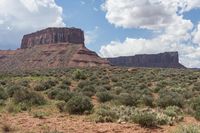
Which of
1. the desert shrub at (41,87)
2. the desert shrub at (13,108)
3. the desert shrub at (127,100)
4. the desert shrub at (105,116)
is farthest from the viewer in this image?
the desert shrub at (41,87)

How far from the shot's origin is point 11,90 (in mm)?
23188

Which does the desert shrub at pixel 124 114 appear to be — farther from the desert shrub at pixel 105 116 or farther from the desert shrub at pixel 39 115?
the desert shrub at pixel 39 115

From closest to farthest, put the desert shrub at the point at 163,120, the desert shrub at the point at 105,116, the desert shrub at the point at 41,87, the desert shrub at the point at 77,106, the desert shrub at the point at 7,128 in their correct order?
the desert shrub at the point at 7,128 → the desert shrub at the point at 163,120 → the desert shrub at the point at 105,116 → the desert shrub at the point at 77,106 → the desert shrub at the point at 41,87

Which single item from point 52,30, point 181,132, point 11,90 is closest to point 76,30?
point 52,30

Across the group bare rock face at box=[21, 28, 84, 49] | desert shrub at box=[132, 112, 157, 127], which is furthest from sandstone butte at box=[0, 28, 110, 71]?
desert shrub at box=[132, 112, 157, 127]

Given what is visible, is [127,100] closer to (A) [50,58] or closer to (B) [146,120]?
(B) [146,120]

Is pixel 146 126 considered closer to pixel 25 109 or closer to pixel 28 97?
pixel 25 109

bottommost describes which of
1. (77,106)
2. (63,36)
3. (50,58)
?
(77,106)

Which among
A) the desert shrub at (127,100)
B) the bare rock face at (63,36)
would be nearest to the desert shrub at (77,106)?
the desert shrub at (127,100)

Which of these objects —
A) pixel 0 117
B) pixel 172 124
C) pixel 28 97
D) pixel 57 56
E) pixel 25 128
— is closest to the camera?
pixel 25 128

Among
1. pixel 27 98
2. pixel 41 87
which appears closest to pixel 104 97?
pixel 27 98

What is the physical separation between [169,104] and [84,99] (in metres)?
4.98

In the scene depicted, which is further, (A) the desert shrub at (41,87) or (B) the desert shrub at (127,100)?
(A) the desert shrub at (41,87)

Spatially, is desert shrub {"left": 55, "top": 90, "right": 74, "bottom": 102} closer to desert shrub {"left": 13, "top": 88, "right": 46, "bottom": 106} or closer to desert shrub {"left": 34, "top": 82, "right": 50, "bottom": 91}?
desert shrub {"left": 13, "top": 88, "right": 46, "bottom": 106}
